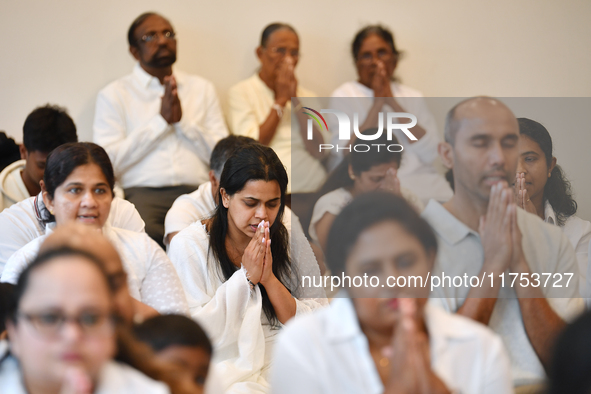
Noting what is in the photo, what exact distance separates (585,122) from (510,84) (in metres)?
2.20

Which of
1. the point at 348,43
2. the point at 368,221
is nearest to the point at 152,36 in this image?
the point at 348,43

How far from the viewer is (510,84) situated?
3910mm

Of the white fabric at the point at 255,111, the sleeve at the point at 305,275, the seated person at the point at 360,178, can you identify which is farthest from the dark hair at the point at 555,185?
the white fabric at the point at 255,111

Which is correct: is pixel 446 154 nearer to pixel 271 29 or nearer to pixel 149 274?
pixel 149 274

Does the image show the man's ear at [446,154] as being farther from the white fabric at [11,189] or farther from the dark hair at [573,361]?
the white fabric at [11,189]

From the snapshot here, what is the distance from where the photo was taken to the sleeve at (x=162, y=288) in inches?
72.9

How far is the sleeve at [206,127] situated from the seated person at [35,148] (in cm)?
68

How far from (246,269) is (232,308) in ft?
0.44

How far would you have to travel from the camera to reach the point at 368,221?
1.17m

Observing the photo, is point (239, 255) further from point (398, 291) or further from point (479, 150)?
point (398, 291)

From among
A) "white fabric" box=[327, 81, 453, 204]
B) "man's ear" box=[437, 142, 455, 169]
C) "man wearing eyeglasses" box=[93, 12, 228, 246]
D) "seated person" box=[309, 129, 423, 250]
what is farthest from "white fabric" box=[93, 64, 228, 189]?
"man's ear" box=[437, 142, 455, 169]

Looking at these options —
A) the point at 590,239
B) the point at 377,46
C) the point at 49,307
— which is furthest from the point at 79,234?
the point at 377,46

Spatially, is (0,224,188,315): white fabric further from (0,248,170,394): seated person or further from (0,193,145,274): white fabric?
(0,248,170,394): seated person

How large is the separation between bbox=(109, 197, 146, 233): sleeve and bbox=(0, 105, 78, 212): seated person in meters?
0.48
